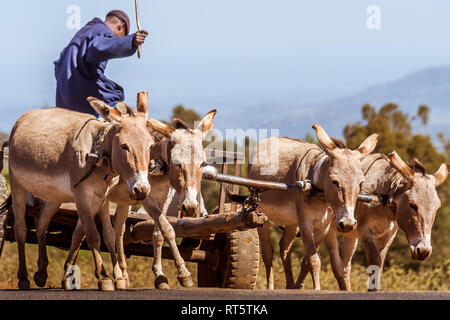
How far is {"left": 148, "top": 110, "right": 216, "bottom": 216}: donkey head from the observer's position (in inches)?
359

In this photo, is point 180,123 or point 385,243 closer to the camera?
point 180,123

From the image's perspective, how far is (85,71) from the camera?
1123 centimetres

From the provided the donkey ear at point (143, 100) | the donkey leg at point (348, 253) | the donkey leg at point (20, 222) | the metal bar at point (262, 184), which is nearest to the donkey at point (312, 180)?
the metal bar at point (262, 184)

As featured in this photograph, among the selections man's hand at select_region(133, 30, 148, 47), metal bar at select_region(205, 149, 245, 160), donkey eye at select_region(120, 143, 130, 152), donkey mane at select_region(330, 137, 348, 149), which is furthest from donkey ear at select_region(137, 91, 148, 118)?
donkey mane at select_region(330, 137, 348, 149)

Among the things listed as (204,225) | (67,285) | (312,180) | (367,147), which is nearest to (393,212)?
(367,147)

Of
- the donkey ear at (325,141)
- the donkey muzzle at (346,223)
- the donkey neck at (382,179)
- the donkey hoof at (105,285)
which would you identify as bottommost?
the donkey hoof at (105,285)

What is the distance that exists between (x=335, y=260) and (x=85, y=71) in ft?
12.0

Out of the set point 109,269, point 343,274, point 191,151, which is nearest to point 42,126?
point 191,151

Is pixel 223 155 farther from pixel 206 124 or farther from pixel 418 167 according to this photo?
pixel 418 167

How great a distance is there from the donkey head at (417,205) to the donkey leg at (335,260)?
1.19 meters

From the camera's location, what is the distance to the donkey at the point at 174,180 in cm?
922

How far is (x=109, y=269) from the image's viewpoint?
19.7 m

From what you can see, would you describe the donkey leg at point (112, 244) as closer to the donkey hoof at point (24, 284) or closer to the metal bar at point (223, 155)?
the donkey hoof at point (24, 284)
